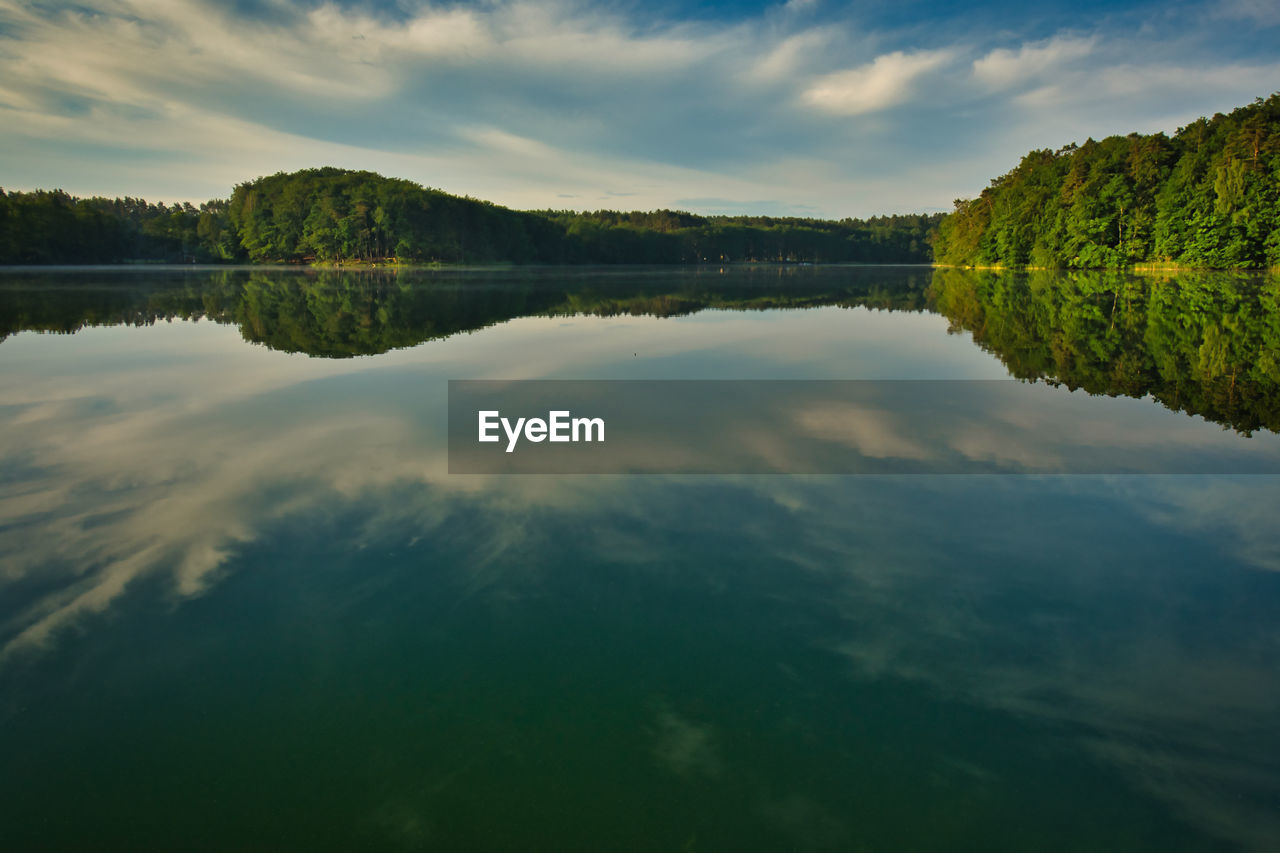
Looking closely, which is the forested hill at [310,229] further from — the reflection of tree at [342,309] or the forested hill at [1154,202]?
the forested hill at [1154,202]

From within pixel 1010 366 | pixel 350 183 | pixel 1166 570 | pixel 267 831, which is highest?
pixel 350 183

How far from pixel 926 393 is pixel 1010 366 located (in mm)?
4629

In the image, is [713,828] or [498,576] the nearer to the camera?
[713,828]

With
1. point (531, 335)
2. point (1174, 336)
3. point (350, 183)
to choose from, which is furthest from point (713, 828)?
point (350, 183)

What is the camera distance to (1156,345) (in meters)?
19.2

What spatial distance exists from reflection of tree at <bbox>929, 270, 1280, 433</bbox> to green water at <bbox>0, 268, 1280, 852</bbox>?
3.43m

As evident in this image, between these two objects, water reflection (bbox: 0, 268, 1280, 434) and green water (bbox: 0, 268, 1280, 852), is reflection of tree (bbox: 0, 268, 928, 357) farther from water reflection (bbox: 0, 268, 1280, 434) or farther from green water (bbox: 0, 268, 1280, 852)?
green water (bbox: 0, 268, 1280, 852)

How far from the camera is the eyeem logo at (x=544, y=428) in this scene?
10.2 m

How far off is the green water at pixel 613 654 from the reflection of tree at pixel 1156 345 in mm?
3433

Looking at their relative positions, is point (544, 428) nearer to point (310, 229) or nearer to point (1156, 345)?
point (1156, 345)

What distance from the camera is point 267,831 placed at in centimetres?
345

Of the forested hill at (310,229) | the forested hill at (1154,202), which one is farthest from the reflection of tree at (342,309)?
the forested hill at (310,229)

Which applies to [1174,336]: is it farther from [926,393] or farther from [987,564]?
[987,564]

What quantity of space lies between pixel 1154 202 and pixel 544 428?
253 ft
